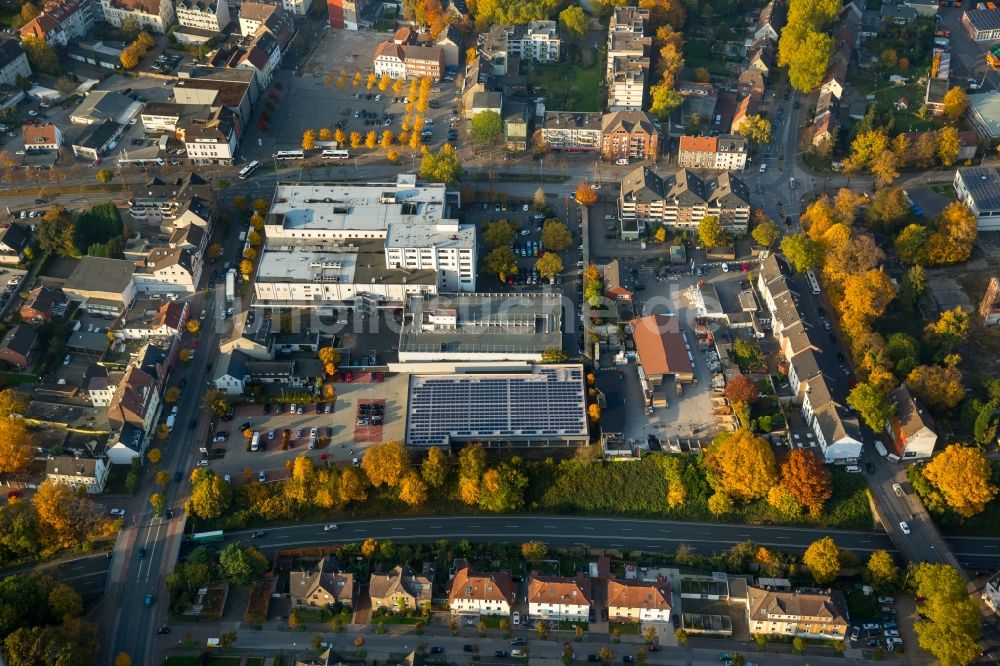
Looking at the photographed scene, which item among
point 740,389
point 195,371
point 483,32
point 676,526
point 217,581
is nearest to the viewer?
point 217,581

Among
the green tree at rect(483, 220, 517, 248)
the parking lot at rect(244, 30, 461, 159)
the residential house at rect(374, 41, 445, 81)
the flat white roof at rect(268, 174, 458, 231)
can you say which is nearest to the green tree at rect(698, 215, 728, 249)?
the green tree at rect(483, 220, 517, 248)

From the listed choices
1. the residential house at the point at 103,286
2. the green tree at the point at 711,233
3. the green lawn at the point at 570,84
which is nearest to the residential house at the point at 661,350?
the green tree at the point at 711,233

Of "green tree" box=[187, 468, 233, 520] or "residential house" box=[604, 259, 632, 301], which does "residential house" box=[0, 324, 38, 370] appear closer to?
"green tree" box=[187, 468, 233, 520]

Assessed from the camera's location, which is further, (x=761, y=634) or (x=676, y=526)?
(x=676, y=526)

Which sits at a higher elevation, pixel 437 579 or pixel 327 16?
pixel 327 16

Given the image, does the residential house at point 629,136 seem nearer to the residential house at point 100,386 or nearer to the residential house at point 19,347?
the residential house at point 100,386

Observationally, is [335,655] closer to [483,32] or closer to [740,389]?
[740,389]

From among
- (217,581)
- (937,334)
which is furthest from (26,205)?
(937,334)
